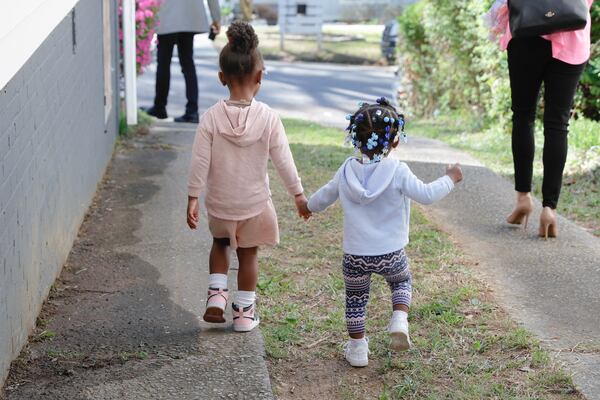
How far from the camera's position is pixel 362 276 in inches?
151

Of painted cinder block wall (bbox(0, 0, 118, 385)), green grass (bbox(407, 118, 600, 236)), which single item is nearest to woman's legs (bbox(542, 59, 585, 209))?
green grass (bbox(407, 118, 600, 236))

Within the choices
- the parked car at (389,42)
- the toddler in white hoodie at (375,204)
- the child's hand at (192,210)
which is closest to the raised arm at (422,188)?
the toddler in white hoodie at (375,204)

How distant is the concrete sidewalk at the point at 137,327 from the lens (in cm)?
353

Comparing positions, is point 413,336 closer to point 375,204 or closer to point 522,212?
point 375,204

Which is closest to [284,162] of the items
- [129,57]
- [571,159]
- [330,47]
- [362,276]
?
[362,276]

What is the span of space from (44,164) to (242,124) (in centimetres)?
94

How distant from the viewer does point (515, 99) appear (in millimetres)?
5688

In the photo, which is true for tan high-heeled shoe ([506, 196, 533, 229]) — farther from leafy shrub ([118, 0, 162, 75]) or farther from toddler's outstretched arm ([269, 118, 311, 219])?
leafy shrub ([118, 0, 162, 75])

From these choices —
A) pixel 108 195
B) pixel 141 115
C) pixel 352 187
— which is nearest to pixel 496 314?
pixel 352 187

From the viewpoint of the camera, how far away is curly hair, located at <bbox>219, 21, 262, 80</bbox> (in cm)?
409

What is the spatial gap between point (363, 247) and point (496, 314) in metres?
0.84

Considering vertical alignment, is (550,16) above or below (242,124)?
above

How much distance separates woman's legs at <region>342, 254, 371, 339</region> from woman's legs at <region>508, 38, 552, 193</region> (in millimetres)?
2123

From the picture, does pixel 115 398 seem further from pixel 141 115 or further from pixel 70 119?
pixel 141 115
